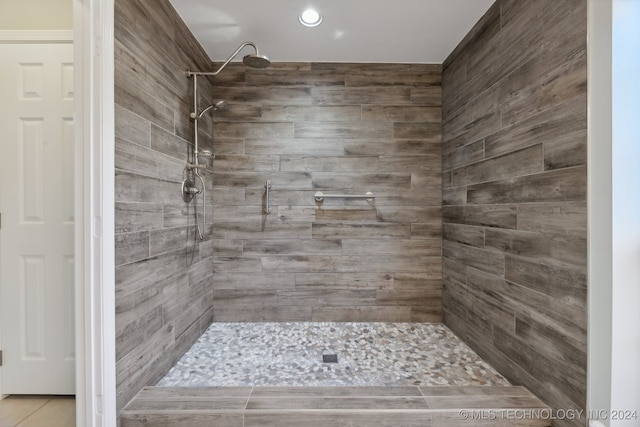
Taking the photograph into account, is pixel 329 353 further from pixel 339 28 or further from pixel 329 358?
pixel 339 28

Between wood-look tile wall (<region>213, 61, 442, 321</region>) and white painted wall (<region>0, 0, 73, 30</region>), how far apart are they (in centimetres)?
100

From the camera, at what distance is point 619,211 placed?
3.49ft

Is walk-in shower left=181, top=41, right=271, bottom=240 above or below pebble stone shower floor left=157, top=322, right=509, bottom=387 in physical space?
above

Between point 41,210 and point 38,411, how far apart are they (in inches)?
45.0

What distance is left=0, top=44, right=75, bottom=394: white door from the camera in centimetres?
169

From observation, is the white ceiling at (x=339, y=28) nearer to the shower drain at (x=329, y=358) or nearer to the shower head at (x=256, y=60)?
the shower head at (x=256, y=60)

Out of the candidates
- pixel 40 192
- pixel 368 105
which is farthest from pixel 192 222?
pixel 368 105

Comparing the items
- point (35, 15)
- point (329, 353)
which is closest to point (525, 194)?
point (329, 353)

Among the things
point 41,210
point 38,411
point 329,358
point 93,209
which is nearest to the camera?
point 93,209

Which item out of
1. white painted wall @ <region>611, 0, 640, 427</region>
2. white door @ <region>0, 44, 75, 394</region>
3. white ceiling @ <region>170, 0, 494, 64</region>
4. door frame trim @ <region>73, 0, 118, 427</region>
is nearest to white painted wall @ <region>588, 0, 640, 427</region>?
white painted wall @ <region>611, 0, 640, 427</region>

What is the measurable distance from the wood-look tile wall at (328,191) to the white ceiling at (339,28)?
0.50ft

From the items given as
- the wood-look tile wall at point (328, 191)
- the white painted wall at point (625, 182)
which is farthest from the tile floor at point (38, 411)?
the white painted wall at point (625, 182)

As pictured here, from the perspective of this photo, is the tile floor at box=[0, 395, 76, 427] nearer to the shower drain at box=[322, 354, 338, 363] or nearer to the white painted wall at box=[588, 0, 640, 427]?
the shower drain at box=[322, 354, 338, 363]

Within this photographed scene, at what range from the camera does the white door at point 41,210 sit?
169 centimetres
